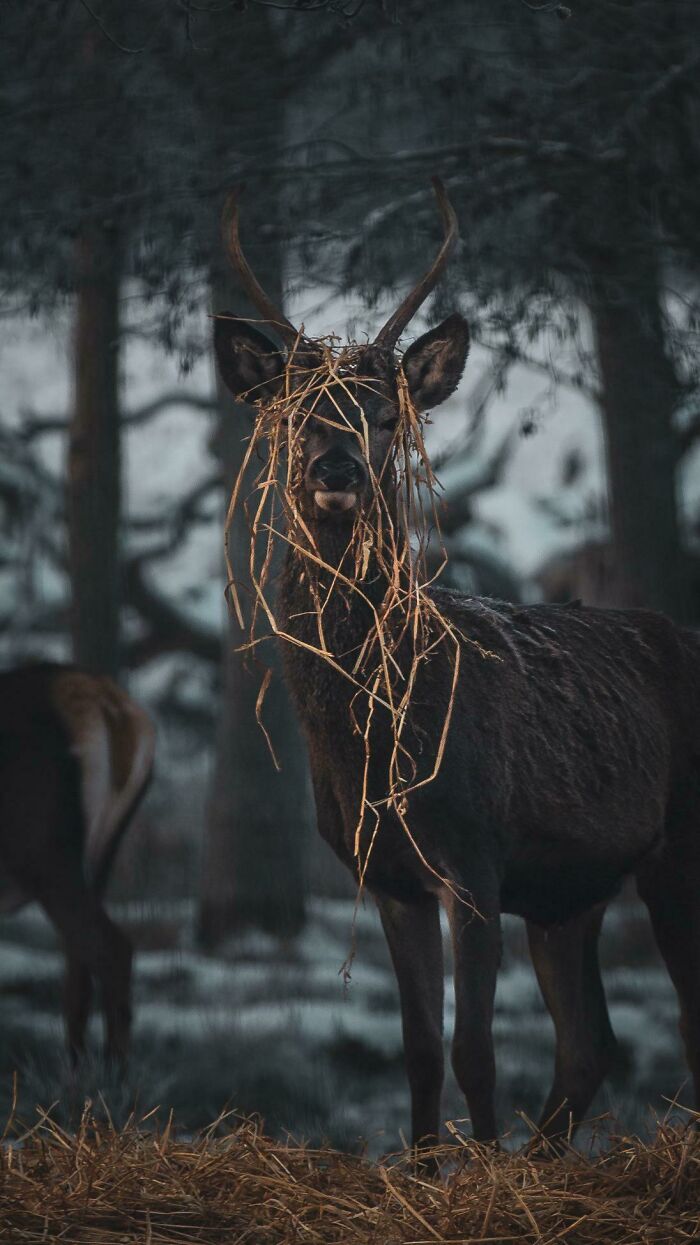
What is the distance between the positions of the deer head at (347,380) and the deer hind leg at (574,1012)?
1.69 m

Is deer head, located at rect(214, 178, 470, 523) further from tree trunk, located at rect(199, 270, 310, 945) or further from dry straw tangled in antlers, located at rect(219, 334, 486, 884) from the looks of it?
tree trunk, located at rect(199, 270, 310, 945)

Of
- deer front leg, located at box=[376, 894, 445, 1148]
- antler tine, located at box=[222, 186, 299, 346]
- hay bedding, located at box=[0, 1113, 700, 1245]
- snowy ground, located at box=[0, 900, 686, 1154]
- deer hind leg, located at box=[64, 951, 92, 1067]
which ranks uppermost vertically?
antler tine, located at box=[222, 186, 299, 346]

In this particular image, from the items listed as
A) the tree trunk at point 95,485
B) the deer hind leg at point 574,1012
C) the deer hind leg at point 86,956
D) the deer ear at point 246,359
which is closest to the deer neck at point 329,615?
the deer ear at point 246,359

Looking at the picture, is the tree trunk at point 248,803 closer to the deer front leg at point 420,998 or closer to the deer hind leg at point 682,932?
the deer hind leg at point 682,932

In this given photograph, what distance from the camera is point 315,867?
8000 mm

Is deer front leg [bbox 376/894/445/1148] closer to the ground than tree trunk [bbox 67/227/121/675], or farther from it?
closer to the ground

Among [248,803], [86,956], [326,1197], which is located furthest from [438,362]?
[248,803]

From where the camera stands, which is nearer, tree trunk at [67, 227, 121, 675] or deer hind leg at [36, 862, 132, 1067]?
deer hind leg at [36, 862, 132, 1067]

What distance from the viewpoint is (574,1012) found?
4758 mm

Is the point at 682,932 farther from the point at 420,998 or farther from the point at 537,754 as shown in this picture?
the point at 420,998

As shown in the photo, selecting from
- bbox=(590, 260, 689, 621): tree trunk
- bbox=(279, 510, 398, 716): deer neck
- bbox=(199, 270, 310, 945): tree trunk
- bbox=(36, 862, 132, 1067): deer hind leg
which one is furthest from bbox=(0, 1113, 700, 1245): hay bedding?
bbox=(590, 260, 689, 621): tree trunk

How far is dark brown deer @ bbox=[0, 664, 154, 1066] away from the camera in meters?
5.84

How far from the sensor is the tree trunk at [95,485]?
303 inches

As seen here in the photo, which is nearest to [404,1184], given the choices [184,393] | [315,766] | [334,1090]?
[315,766]
